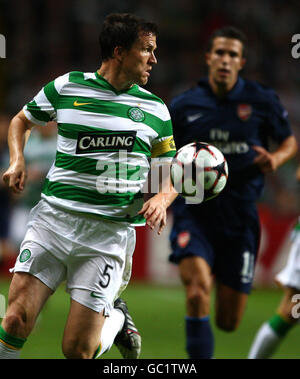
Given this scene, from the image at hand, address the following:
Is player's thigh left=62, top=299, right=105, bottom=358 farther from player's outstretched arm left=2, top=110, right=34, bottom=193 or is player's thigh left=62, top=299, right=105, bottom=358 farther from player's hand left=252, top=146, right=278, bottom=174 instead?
player's hand left=252, top=146, right=278, bottom=174

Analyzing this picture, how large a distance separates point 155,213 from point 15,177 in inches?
30.6

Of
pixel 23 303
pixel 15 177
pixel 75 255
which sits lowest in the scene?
pixel 23 303

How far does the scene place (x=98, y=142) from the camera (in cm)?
395

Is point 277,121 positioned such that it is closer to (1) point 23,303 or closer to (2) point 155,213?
(2) point 155,213

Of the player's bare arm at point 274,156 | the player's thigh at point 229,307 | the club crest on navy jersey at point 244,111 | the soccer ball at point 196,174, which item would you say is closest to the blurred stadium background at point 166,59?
the player's thigh at point 229,307

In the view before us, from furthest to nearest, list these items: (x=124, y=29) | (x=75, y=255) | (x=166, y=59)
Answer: (x=166, y=59) < (x=124, y=29) < (x=75, y=255)

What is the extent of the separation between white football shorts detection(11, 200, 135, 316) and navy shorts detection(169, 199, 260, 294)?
1.55 metres

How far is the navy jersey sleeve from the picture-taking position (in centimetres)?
573

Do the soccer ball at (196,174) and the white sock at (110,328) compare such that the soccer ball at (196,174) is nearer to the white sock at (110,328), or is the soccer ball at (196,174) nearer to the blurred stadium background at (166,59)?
the white sock at (110,328)

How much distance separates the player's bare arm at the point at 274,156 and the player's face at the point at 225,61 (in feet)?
1.94

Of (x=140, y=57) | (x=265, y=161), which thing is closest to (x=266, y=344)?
(x=265, y=161)
